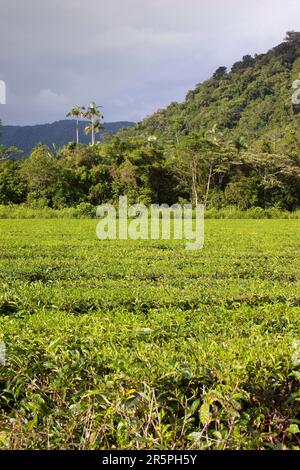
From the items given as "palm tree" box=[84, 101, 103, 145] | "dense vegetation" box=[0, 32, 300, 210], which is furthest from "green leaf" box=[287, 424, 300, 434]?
"palm tree" box=[84, 101, 103, 145]

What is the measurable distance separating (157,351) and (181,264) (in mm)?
7782

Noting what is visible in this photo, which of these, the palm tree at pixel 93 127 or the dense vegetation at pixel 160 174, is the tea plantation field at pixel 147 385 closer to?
the dense vegetation at pixel 160 174

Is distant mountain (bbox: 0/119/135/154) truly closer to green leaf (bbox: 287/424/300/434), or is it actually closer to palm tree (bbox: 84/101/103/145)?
palm tree (bbox: 84/101/103/145)

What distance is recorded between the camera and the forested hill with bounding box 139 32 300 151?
61500 millimetres

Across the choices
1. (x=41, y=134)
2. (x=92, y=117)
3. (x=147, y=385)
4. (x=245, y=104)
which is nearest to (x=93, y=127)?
(x=92, y=117)

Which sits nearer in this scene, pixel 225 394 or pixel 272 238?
pixel 225 394

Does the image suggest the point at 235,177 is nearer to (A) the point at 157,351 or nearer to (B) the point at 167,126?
(B) the point at 167,126

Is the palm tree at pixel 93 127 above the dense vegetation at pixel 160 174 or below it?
above

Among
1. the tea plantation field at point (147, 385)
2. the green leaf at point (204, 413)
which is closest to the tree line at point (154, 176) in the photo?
the tea plantation field at point (147, 385)

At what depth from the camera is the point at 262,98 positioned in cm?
6656

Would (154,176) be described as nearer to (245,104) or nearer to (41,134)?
(245,104)

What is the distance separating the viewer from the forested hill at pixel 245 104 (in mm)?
61500

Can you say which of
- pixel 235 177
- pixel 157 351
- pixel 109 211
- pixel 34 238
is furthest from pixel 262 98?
pixel 157 351

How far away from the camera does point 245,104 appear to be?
221 feet
